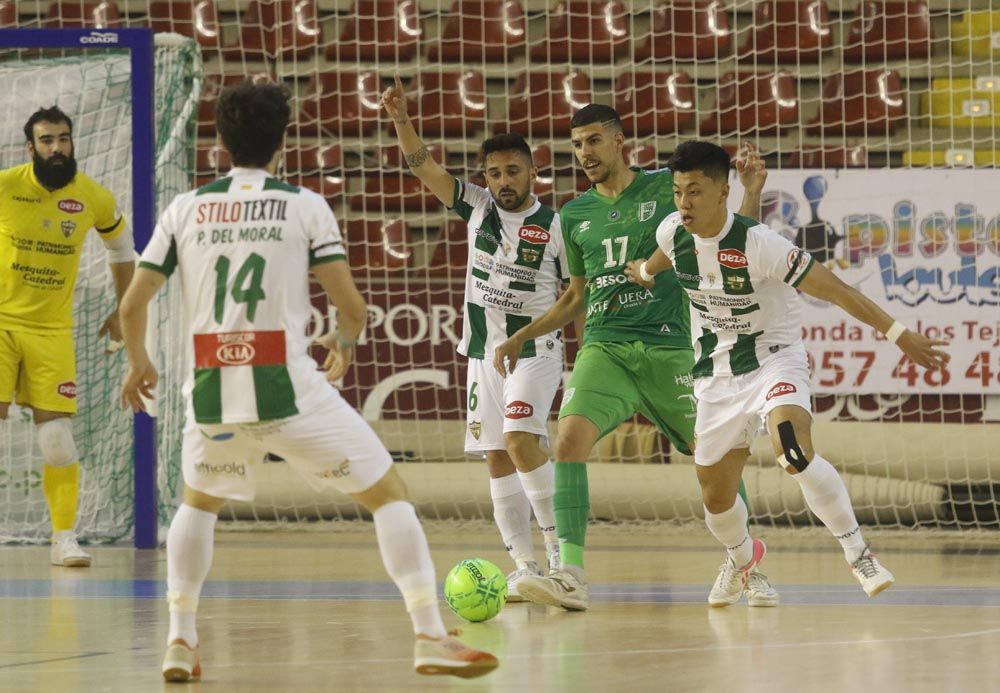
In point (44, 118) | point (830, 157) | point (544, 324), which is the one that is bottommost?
point (544, 324)

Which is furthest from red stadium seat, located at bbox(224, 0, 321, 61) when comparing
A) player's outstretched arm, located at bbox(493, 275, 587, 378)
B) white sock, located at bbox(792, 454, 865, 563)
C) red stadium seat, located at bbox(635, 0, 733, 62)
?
white sock, located at bbox(792, 454, 865, 563)

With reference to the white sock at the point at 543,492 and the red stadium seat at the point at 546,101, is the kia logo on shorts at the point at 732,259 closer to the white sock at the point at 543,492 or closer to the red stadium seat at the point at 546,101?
the white sock at the point at 543,492

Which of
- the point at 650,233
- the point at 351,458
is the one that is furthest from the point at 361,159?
the point at 351,458

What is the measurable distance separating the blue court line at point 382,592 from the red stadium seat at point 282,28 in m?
6.40

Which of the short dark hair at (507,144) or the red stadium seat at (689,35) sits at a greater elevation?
the red stadium seat at (689,35)

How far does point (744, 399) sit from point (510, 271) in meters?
1.34

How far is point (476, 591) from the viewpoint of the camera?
211 inches

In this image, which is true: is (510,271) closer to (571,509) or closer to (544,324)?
(544,324)

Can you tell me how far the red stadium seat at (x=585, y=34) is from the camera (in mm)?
12172

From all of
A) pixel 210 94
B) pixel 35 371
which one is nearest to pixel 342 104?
pixel 210 94

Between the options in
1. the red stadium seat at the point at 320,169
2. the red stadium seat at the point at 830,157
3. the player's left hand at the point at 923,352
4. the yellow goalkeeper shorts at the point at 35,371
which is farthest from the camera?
the red stadium seat at the point at 320,169

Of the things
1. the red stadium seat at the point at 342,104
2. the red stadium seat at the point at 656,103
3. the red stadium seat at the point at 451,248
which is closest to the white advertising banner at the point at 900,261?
the red stadium seat at the point at 656,103

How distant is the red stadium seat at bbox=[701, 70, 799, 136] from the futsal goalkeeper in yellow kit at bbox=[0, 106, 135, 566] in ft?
17.6

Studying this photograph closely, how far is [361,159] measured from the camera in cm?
1155
